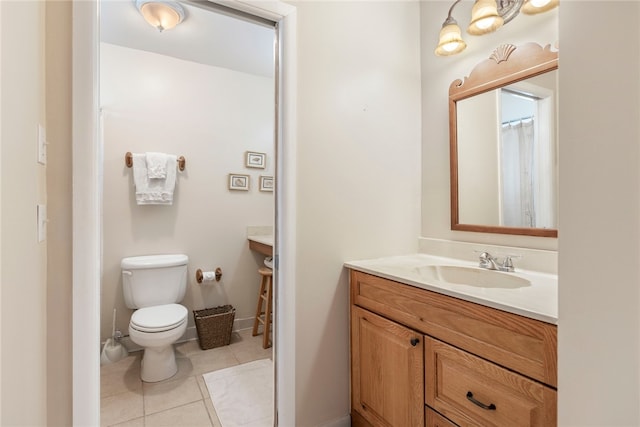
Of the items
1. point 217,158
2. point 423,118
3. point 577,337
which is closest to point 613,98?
point 577,337

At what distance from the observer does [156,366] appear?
6.60 ft

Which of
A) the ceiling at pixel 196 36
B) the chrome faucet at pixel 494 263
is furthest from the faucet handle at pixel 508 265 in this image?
the ceiling at pixel 196 36

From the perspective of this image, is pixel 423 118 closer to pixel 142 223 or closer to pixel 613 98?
pixel 613 98

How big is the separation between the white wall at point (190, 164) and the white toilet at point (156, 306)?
178 mm

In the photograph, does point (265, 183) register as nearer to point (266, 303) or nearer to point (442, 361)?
point (266, 303)

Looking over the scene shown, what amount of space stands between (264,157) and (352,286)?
1830 millimetres

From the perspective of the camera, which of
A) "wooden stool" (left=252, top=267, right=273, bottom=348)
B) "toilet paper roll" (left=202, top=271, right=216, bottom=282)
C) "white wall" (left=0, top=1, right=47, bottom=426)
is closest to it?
"white wall" (left=0, top=1, right=47, bottom=426)

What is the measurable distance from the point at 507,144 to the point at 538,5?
0.56 meters

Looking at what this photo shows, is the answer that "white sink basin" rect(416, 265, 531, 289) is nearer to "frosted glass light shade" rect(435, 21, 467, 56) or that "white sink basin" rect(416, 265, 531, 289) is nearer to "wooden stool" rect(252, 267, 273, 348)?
"frosted glass light shade" rect(435, 21, 467, 56)

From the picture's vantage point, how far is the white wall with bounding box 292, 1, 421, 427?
1.49m

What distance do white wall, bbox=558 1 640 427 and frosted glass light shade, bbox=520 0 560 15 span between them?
974 mm

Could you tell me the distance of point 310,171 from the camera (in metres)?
1.50

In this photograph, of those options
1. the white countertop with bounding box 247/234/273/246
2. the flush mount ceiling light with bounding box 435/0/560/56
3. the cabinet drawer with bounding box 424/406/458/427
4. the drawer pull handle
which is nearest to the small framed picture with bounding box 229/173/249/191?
the white countertop with bounding box 247/234/273/246

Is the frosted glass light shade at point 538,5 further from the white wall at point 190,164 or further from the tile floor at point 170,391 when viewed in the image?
the tile floor at point 170,391
